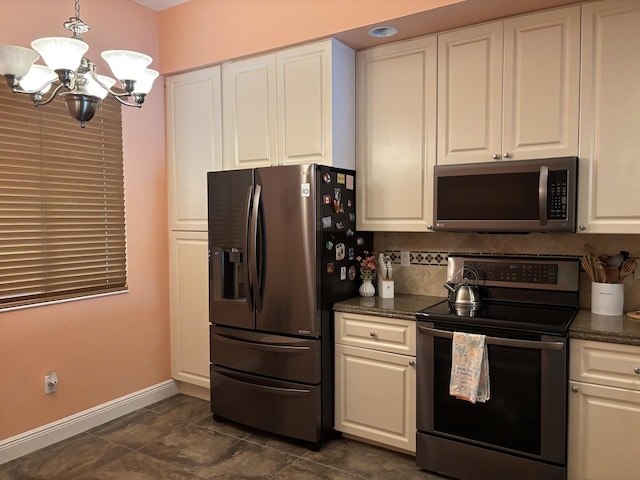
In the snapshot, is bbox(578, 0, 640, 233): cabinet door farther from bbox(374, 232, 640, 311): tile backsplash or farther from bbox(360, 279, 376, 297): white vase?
bbox(360, 279, 376, 297): white vase

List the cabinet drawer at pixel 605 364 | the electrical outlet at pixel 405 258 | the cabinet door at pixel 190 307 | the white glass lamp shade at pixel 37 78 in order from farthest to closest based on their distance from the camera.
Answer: the cabinet door at pixel 190 307
the electrical outlet at pixel 405 258
the cabinet drawer at pixel 605 364
the white glass lamp shade at pixel 37 78

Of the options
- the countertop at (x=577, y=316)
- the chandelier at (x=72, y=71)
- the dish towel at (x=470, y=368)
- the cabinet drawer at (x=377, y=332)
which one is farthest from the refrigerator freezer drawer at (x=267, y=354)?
the chandelier at (x=72, y=71)

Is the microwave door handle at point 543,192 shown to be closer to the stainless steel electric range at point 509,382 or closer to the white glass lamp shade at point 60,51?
the stainless steel electric range at point 509,382

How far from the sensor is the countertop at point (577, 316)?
209cm

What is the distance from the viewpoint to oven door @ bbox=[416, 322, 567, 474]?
7.11ft

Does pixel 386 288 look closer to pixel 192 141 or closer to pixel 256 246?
Answer: pixel 256 246

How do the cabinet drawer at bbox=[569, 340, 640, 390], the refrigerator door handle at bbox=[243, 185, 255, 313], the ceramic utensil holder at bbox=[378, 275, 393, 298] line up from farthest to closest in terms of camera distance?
the ceramic utensil holder at bbox=[378, 275, 393, 298], the refrigerator door handle at bbox=[243, 185, 255, 313], the cabinet drawer at bbox=[569, 340, 640, 390]

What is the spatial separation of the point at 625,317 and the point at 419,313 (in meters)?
1.01

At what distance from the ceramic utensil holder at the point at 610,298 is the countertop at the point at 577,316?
34mm

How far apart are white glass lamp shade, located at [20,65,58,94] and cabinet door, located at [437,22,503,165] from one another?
1950mm

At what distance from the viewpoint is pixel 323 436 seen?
281 cm

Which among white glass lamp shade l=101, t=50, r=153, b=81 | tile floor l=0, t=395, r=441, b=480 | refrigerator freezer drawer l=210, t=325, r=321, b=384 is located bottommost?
tile floor l=0, t=395, r=441, b=480

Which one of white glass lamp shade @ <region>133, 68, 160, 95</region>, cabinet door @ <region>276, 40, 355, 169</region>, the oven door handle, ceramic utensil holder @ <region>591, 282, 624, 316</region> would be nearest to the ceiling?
cabinet door @ <region>276, 40, 355, 169</region>

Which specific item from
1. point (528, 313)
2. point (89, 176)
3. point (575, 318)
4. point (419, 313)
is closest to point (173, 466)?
point (419, 313)
